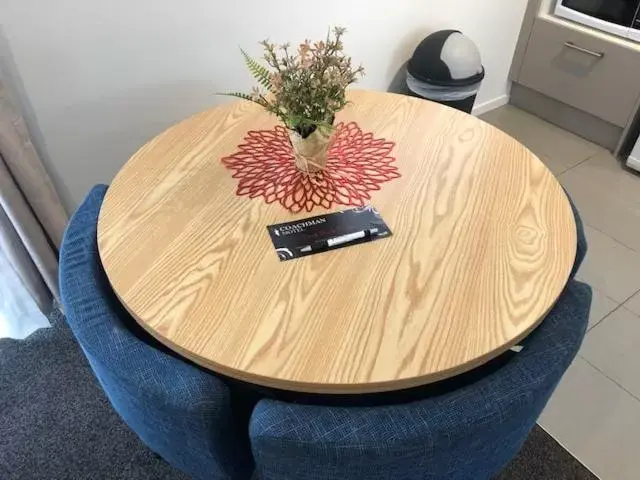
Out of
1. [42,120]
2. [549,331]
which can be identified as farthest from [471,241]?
[42,120]

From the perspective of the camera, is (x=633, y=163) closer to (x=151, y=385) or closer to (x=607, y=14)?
(x=607, y=14)

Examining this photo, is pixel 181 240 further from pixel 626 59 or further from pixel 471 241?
pixel 626 59

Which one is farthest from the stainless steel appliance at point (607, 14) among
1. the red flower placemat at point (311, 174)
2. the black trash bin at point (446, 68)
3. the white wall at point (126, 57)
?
the red flower placemat at point (311, 174)

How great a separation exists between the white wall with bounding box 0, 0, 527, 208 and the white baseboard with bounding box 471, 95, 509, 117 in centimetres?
91

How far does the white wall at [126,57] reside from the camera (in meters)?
1.51

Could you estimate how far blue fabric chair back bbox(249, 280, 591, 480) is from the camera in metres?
0.74

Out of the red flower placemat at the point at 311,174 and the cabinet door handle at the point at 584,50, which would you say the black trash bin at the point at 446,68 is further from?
the red flower placemat at the point at 311,174

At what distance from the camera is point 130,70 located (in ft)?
5.56

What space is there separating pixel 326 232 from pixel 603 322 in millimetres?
1247

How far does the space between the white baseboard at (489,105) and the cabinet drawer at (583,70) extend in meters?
0.21

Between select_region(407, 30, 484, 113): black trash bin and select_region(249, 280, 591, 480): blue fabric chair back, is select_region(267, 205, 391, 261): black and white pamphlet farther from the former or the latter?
select_region(407, 30, 484, 113): black trash bin

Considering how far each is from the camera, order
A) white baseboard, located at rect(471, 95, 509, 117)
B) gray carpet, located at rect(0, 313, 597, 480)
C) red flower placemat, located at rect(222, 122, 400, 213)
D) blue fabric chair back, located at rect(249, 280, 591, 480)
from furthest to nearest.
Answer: white baseboard, located at rect(471, 95, 509, 117)
gray carpet, located at rect(0, 313, 597, 480)
red flower placemat, located at rect(222, 122, 400, 213)
blue fabric chair back, located at rect(249, 280, 591, 480)

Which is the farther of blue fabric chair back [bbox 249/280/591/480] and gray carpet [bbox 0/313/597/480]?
gray carpet [bbox 0/313/597/480]

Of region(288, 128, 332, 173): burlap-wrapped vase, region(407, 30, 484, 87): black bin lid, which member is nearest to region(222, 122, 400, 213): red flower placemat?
region(288, 128, 332, 173): burlap-wrapped vase
